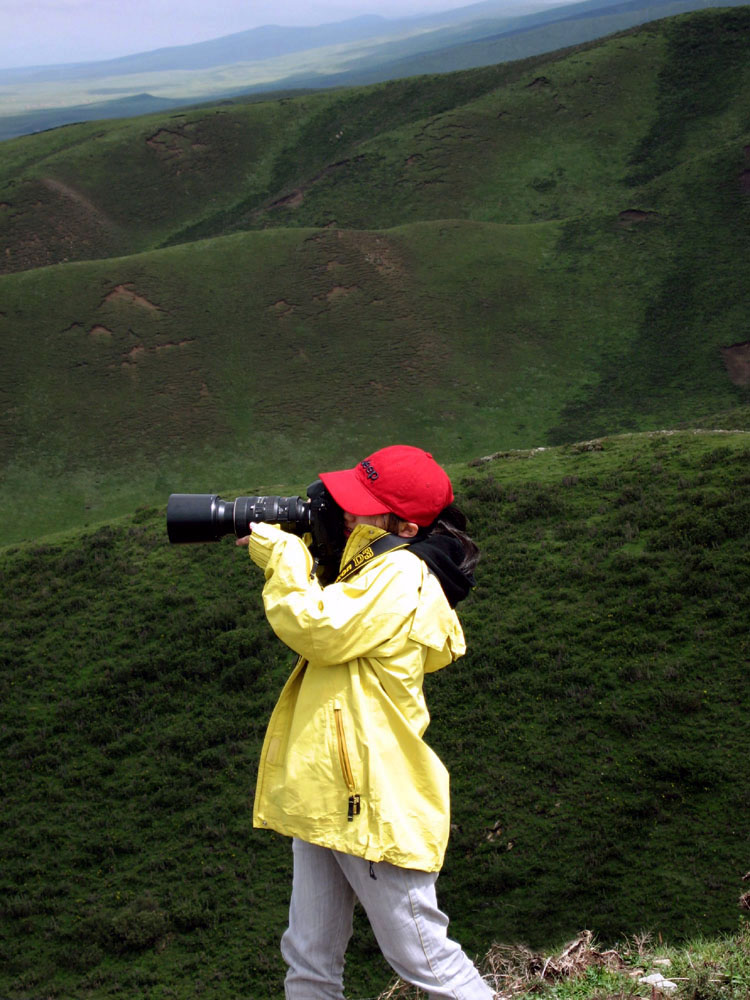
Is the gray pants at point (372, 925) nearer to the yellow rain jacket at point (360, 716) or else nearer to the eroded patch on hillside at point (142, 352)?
the yellow rain jacket at point (360, 716)

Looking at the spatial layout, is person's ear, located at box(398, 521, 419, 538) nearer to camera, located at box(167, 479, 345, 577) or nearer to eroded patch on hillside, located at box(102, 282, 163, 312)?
camera, located at box(167, 479, 345, 577)

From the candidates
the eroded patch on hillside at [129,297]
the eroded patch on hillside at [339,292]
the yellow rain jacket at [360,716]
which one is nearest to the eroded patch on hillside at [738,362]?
the eroded patch on hillside at [339,292]

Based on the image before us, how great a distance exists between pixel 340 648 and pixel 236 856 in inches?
237

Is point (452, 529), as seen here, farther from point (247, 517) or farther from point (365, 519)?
point (247, 517)

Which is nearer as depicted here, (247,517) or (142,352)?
(247,517)

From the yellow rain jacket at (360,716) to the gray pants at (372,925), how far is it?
0.15 metres

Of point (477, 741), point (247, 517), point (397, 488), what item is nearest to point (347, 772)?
point (397, 488)

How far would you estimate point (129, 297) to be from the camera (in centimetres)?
3111

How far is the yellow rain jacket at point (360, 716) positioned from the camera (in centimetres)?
322

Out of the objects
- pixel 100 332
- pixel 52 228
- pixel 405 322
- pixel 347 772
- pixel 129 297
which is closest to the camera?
pixel 347 772

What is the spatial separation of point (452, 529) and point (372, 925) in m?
1.66

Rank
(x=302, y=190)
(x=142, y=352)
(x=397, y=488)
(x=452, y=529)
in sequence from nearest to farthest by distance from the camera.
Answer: (x=397, y=488)
(x=452, y=529)
(x=142, y=352)
(x=302, y=190)

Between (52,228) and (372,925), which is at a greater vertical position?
→ (52,228)

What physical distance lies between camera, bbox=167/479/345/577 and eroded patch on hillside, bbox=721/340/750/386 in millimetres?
26527
